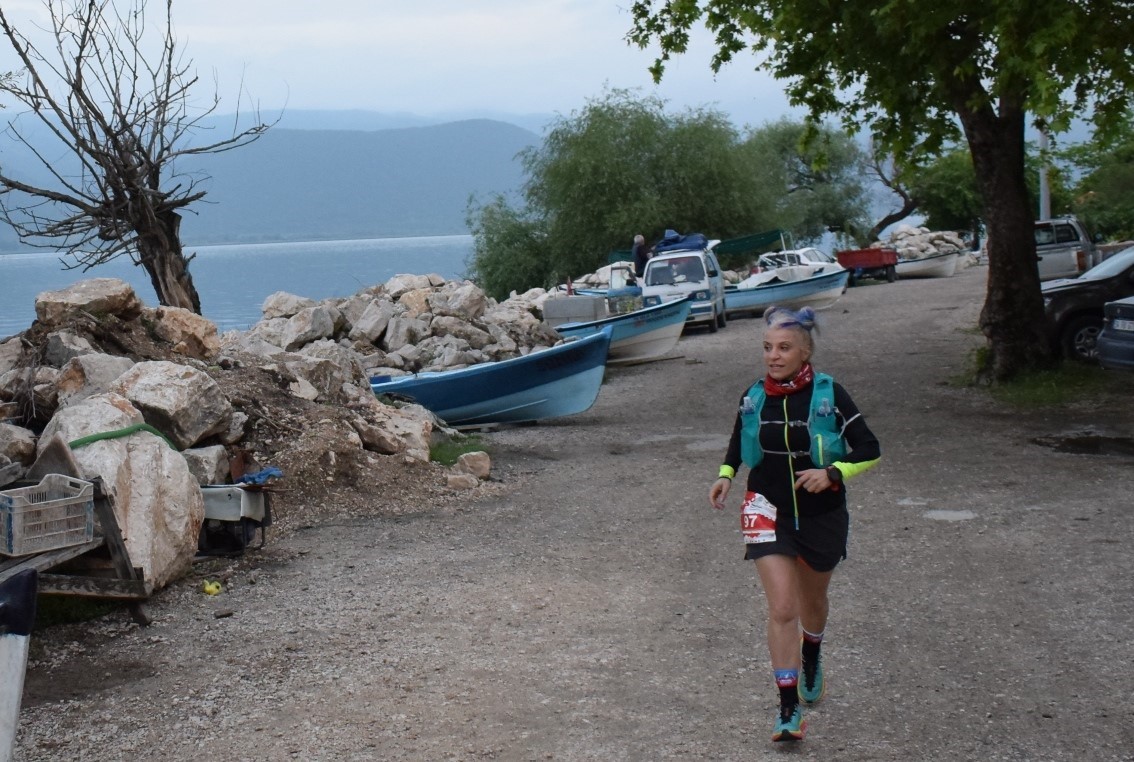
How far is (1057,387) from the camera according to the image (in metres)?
15.7

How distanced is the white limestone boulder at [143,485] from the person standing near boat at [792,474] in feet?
13.3

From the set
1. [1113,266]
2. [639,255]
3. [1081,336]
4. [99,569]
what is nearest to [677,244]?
[639,255]

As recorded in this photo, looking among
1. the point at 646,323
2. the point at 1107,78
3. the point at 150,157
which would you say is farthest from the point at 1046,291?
the point at 150,157

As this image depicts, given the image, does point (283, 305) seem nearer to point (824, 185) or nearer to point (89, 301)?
point (89, 301)

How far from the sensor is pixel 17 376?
10273 millimetres

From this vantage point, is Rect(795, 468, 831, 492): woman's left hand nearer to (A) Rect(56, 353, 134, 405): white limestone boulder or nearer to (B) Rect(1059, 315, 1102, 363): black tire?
(A) Rect(56, 353, 134, 405): white limestone boulder

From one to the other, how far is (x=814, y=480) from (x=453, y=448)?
9500 mm

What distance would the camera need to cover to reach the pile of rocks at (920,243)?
188ft

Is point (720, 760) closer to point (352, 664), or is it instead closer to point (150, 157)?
point (352, 664)

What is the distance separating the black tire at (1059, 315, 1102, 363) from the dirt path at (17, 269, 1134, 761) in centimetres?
613

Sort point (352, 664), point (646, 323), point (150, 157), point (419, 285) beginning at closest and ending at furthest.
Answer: point (352, 664)
point (150, 157)
point (646, 323)
point (419, 285)

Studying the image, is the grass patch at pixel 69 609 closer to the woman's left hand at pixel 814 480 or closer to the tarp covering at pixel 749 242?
the woman's left hand at pixel 814 480

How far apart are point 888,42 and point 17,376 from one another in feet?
Result: 32.3

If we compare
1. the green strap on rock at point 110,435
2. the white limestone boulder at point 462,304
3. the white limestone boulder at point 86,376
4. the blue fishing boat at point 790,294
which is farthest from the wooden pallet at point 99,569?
the blue fishing boat at point 790,294
